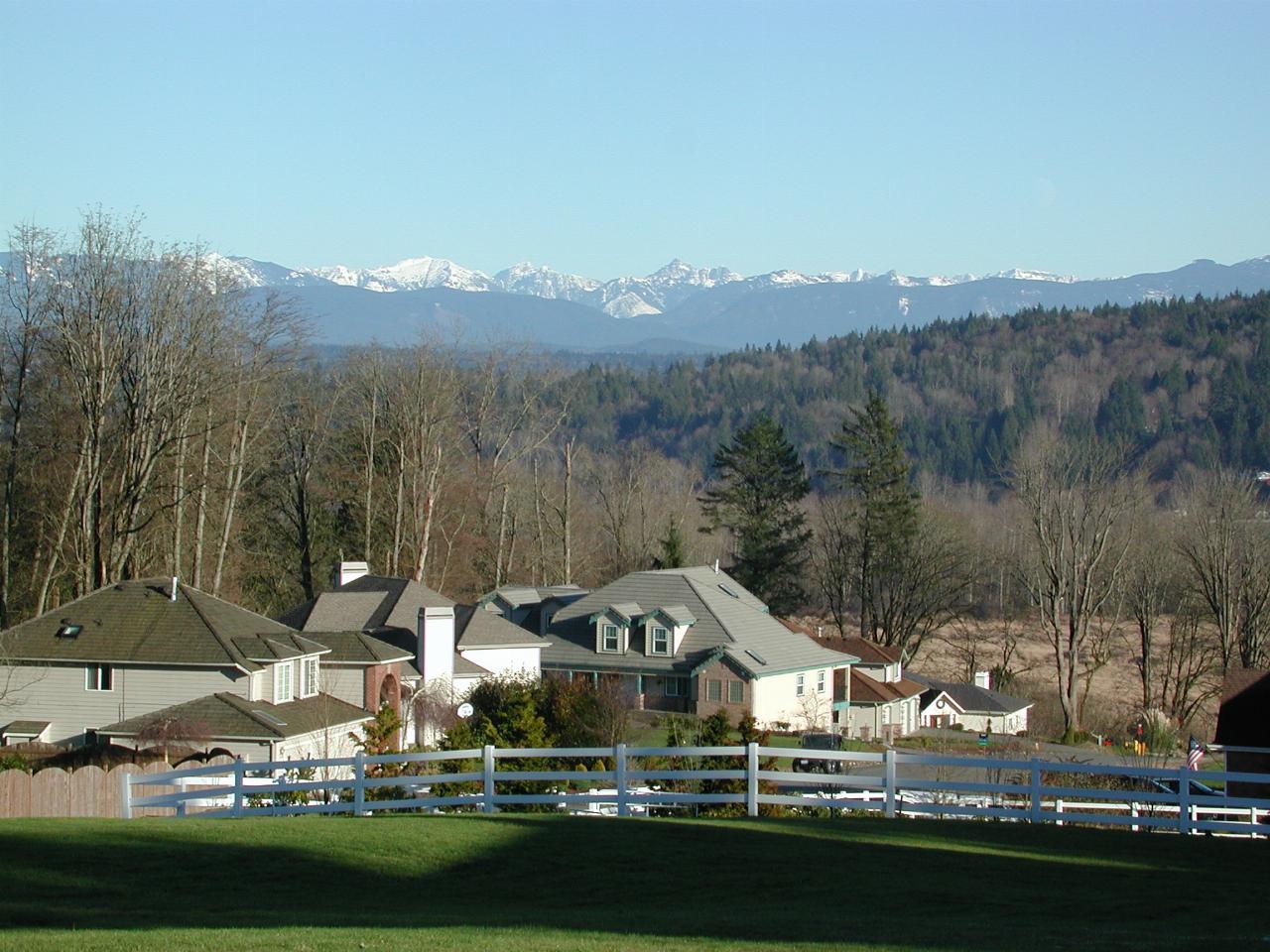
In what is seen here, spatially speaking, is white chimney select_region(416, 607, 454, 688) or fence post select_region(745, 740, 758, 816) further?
white chimney select_region(416, 607, 454, 688)

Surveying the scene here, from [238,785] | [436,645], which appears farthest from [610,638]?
[238,785]

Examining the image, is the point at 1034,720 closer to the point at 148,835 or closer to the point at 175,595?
the point at 175,595

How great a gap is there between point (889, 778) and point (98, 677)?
2433cm

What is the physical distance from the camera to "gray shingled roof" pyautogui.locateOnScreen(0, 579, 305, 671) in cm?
3700

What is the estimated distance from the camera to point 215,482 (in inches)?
2240

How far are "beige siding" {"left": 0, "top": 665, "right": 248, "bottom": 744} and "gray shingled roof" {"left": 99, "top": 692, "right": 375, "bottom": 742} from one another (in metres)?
0.54

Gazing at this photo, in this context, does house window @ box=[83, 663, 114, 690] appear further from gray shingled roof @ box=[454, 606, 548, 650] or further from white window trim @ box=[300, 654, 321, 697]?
gray shingled roof @ box=[454, 606, 548, 650]

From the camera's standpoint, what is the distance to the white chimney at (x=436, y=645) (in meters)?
45.0

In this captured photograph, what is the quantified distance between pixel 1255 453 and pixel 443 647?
126949 millimetres

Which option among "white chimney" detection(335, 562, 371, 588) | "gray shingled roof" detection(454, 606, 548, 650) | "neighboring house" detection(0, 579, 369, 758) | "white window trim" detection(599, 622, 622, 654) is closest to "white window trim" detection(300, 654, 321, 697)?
"neighboring house" detection(0, 579, 369, 758)

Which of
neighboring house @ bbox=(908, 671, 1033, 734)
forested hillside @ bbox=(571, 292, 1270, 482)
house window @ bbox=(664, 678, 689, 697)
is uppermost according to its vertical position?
forested hillside @ bbox=(571, 292, 1270, 482)

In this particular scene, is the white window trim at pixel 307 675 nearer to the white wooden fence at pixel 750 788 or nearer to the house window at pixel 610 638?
the white wooden fence at pixel 750 788

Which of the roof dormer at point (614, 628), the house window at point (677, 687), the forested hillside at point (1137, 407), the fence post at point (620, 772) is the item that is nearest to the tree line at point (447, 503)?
Answer: the roof dormer at point (614, 628)

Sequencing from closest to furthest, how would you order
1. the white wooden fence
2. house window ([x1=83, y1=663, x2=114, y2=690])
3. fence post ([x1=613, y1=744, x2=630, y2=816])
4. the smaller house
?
the white wooden fence, fence post ([x1=613, y1=744, x2=630, y2=816]), the smaller house, house window ([x1=83, y1=663, x2=114, y2=690])
